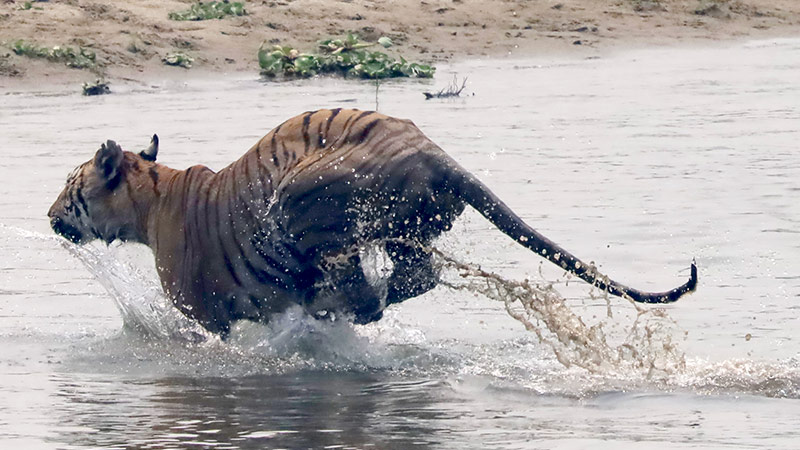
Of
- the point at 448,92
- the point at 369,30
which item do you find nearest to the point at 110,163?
the point at 448,92

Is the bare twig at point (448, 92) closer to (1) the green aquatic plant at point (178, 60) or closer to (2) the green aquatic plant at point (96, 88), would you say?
(1) the green aquatic plant at point (178, 60)

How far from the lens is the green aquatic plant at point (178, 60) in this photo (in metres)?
18.8

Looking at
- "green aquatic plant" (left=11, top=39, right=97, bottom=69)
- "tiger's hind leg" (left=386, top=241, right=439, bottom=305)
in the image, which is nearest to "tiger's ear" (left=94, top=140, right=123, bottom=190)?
"tiger's hind leg" (left=386, top=241, right=439, bottom=305)

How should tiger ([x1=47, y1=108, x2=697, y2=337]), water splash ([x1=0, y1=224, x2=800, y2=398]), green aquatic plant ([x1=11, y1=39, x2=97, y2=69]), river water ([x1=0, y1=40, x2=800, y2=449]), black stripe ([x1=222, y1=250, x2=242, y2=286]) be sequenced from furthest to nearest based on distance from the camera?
green aquatic plant ([x1=11, y1=39, x2=97, y2=69]) → black stripe ([x1=222, y1=250, x2=242, y2=286]) → tiger ([x1=47, y1=108, x2=697, y2=337]) → water splash ([x1=0, y1=224, x2=800, y2=398]) → river water ([x1=0, y1=40, x2=800, y2=449])

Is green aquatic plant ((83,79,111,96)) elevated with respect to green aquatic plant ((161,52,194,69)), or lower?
lower

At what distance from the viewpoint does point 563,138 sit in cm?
1480

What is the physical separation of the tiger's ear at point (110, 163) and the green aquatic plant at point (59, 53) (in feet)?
33.5

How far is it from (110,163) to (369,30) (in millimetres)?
13068

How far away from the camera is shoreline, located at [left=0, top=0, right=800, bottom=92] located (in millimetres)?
18547

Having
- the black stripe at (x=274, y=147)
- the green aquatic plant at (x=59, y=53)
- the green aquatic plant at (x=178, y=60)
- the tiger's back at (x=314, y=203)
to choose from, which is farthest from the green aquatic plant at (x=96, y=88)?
the black stripe at (x=274, y=147)

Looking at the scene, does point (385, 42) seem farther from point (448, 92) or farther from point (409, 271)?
point (409, 271)

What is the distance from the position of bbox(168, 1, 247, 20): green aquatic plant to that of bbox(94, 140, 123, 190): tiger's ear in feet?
40.1

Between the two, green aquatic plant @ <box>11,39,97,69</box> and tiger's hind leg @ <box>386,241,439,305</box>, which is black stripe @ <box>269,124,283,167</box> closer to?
tiger's hind leg @ <box>386,241,439,305</box>

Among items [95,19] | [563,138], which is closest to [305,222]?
[563,138]
